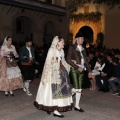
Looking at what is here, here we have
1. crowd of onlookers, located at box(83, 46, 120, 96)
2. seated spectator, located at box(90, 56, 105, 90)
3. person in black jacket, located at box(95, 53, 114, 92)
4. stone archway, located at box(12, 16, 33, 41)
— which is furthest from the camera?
stone archway, located at box(12, 16, 33, 41)

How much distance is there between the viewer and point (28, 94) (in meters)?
8.48

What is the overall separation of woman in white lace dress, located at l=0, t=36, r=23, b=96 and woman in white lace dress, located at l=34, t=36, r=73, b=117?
89.1 inches

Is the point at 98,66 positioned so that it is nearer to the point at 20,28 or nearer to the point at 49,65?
the point at 49,65

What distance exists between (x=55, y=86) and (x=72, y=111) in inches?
42.0

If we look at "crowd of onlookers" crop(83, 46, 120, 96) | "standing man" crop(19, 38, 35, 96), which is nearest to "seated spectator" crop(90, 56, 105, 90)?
"crowd of onlookers" crop(83, 46, 120, 96)

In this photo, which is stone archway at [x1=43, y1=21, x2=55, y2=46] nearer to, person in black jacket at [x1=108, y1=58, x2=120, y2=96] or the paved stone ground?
person in black jacket at [x1=108, y1=58, x2=120, y2=96]

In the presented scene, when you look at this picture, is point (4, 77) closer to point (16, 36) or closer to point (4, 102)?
point (4, 102)

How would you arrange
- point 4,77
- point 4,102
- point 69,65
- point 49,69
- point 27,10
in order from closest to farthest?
point 49,69 < point 69,65 < point 4,102 < point 4,77 < point 27,10

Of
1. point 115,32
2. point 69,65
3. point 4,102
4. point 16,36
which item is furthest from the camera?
point 16,36

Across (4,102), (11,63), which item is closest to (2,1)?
(11,63)

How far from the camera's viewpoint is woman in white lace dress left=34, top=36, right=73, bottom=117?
5.84 metres

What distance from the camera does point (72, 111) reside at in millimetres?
6578

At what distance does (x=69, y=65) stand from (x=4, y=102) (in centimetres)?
231

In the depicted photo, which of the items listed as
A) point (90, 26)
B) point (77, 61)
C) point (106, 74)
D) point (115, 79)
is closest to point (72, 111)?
point (77, 61)
